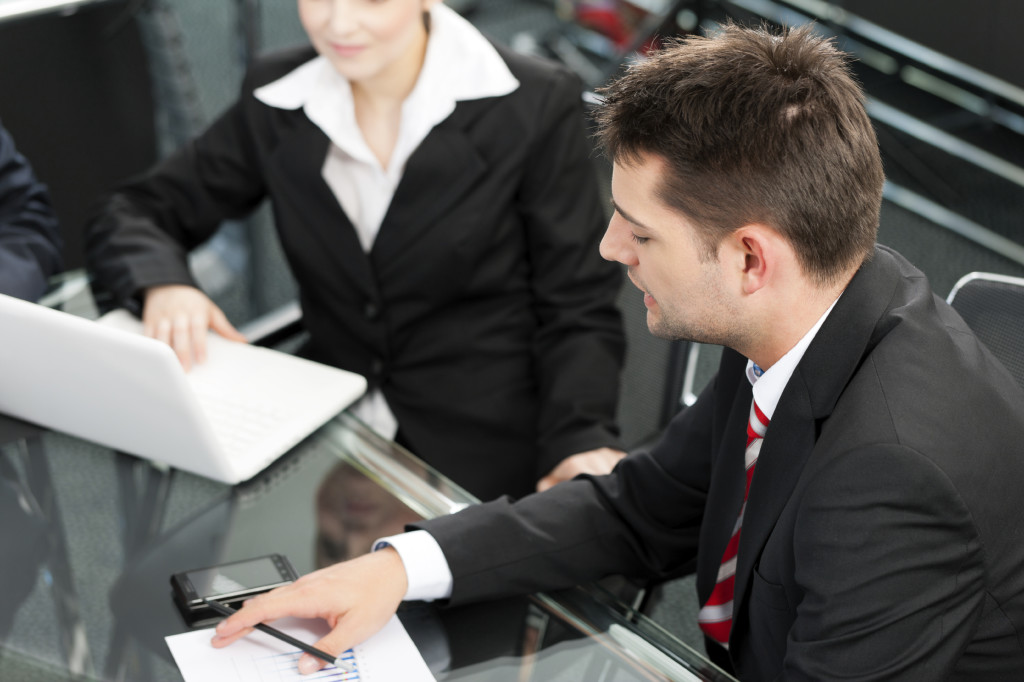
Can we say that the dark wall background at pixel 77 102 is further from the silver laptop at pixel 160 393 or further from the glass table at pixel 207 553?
the glass table at pixel 207 553

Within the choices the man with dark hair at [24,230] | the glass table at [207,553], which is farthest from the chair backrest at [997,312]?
the man with dark hair at [24,230]

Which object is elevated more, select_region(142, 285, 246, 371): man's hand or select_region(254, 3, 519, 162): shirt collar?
select_region(254, 3, 519, 162): shirt collar

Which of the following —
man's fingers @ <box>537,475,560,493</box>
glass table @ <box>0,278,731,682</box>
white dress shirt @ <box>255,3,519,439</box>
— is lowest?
man's fingers @ <box>537,475,560,493</box>

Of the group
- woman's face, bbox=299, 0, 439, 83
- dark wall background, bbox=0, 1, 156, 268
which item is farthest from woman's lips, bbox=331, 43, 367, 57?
dark wall background, bbox=0, 1, 156, 268

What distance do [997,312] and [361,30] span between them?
3.18 feet

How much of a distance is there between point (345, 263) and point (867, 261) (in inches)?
36.5

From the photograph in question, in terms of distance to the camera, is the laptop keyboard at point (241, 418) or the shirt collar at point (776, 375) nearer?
the shirt collar at point (776, 375)

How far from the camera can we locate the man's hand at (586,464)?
1.64m

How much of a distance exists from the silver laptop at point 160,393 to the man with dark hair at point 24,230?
314 mm

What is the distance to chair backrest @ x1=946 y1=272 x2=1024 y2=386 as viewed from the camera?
1.26 metres

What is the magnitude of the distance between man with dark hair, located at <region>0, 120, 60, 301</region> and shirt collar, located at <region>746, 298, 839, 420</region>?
1078 mm

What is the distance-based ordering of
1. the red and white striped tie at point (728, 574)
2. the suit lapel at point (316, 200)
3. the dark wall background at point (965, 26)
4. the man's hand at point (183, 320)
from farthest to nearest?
the dark wall background at point (965, 26) < the suit lapel at point (316, 200) < the man's hand at point (183, 320) < the red and white striped tie at point (728, 574)

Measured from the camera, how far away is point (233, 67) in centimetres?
384

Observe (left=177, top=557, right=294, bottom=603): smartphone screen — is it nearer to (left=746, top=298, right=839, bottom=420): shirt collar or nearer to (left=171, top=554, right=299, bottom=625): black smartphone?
(left=171, top=554, right=299, bottom=625): black smartphone
